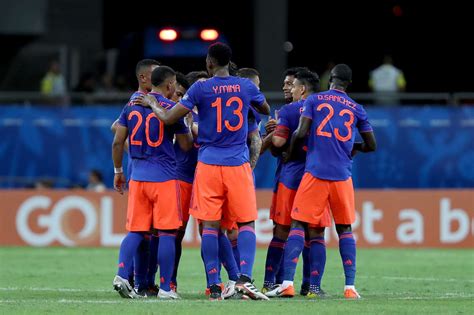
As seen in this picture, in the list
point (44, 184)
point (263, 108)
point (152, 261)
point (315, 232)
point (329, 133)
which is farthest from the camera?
point (44, 184)

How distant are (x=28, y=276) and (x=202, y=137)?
451cm

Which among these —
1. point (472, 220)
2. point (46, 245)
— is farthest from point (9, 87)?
point (472, 220)

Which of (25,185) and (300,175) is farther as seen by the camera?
(25,185)

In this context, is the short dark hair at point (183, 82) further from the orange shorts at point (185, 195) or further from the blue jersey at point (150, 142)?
the blue jersey at point (150, 142)

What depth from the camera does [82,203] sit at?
22.7m

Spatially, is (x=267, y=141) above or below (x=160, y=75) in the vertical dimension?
below

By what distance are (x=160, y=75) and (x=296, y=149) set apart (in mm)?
1722

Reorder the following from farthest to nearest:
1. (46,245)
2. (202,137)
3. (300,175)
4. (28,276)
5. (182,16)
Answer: (182,16), (46,245), (28,276), (300,175), (202,137)

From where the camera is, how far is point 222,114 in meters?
12.9

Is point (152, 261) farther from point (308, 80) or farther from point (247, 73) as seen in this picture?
point (308, 80)

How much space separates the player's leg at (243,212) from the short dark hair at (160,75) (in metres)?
1.10

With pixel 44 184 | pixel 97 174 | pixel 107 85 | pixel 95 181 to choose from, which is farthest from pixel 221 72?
pixel 107 85

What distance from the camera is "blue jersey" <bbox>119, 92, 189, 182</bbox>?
42.8 feet

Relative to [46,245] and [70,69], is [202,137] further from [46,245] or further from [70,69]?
[70,69]
